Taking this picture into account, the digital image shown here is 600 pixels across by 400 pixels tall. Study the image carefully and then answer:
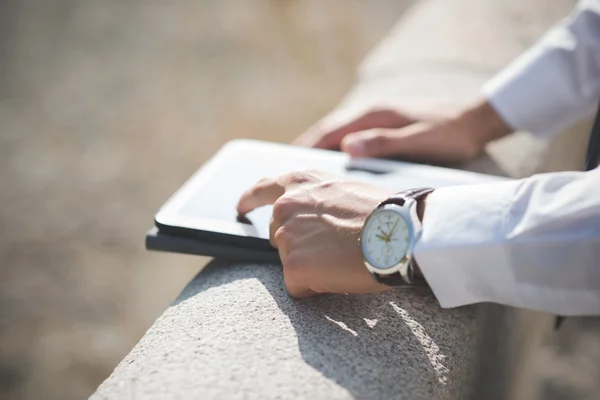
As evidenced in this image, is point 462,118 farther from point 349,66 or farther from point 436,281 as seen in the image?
point 349,66

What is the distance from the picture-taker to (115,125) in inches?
92.4

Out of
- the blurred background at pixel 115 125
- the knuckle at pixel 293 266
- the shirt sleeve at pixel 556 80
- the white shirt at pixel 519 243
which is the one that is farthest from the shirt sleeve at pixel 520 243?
the blurred background at pixel 115 125

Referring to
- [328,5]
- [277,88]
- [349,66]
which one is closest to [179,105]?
[277,88]

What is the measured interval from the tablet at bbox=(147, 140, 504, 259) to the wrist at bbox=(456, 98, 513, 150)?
0.39 feet

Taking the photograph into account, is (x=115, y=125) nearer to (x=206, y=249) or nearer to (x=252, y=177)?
(x=252, y=177)

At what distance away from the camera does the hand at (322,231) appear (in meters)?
0.59

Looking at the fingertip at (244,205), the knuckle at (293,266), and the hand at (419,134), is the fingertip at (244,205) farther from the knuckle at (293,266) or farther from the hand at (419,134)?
the hand at (419,134)

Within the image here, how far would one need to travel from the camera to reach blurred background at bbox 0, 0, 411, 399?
65.1 inches

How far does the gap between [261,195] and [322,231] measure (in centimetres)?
11

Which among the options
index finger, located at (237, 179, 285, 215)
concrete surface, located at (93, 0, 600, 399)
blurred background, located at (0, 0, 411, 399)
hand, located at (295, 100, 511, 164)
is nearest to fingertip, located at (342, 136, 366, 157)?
hand, located at (295, 100, 511, 164)

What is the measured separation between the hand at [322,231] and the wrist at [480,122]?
1.16 ft

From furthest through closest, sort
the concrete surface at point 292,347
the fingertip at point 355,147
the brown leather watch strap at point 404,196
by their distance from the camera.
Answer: the fingertip at point 355,147 < the brown leather watch strap at point 404,196 < the concrete surface at point 292,347

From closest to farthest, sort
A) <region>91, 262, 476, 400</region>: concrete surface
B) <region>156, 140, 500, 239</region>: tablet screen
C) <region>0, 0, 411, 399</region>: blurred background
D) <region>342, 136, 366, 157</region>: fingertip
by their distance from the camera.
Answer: <region>91, 262, 476, 400</region>: concrete surface
<region>156, 140, 500, 239</region>: tablet screen
<region>342, 136, 366, 157</region>: fingertip
<region>0, 0, 411, 399</region>: blurred background

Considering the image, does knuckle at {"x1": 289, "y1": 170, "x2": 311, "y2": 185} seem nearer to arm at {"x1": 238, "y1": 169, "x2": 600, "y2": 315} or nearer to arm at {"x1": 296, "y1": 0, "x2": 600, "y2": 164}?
arm at {"x1": 238, "y1": 169, "x2": 600, "y2": 315}
